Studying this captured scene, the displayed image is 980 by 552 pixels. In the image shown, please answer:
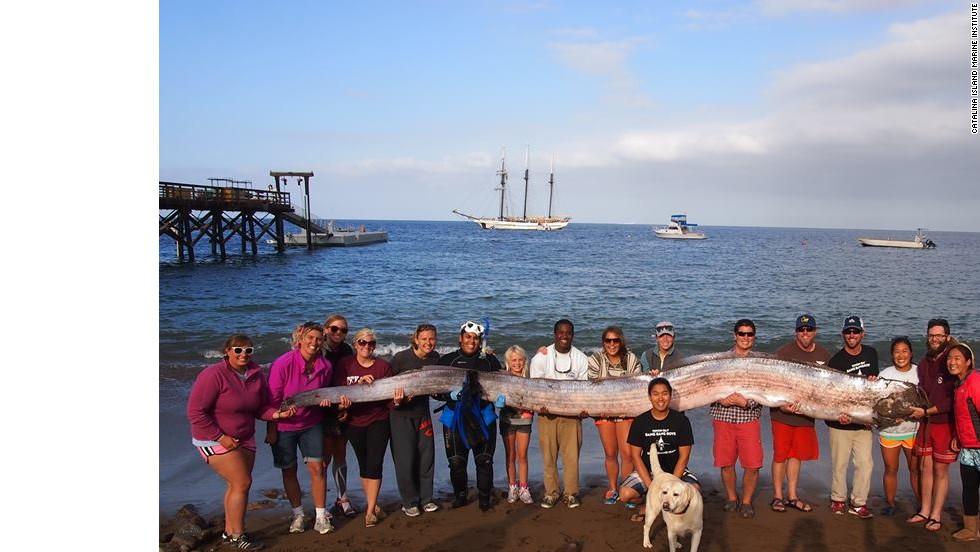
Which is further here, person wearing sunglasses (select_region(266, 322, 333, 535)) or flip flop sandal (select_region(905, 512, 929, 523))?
flip flop sandal (select_region(905, 512, 929, 523))

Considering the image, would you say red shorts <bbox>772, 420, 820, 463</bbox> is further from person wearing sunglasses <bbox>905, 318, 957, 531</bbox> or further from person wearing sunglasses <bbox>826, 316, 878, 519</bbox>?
person wearing sunglasses <bbox>905, 318, 957, 531</bbox>

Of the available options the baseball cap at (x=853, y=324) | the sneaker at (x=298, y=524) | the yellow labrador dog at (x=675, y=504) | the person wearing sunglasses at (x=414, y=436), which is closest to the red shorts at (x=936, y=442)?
the baseball cap at (x=853, y=324)

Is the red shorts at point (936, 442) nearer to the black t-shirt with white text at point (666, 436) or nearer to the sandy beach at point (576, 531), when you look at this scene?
the sandy beach at point (576, 531)

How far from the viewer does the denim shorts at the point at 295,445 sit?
5672 millimetres

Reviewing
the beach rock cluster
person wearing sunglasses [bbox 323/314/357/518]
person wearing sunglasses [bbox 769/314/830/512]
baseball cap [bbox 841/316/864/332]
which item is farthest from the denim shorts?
baseball cap [bbox 841/316/864/332]

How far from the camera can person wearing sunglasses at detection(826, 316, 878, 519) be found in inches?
236

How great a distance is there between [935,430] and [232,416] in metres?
6.13

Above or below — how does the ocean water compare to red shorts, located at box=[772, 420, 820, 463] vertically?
below

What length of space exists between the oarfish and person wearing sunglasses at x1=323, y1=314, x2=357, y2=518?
1.71 feet

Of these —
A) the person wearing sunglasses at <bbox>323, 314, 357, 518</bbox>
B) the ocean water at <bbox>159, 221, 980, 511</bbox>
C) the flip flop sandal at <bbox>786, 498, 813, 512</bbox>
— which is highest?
the person wearing sunglasses at <bbox>323, 314, 357, 518</bbox>

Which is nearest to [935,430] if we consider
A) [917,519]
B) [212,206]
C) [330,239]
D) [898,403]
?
[898,403]

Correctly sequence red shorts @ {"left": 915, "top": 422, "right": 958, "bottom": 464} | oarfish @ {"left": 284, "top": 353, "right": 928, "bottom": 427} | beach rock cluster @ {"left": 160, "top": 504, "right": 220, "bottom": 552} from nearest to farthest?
beach rock cluster @ {"left": 160, "top": 504, "right": 220, "bottom": 552} → red shorts @ {"left": 915, "top": 422, "right": 958, "bottom": 464} → oarfish @ {"left": 284, "top": 353, "right": 928, "bottom": 427}

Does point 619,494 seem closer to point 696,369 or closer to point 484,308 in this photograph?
point 696,369
